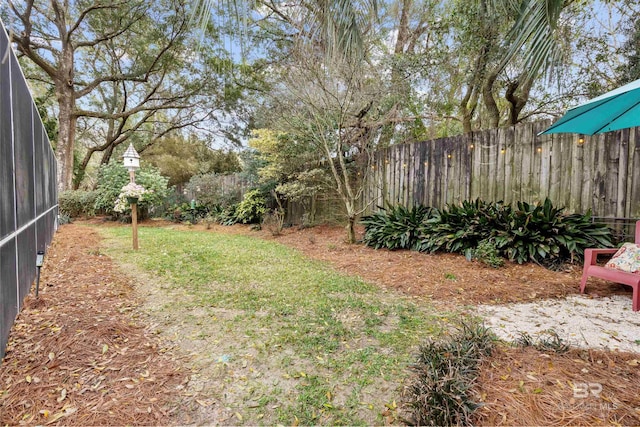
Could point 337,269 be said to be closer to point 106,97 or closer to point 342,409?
point 342,409

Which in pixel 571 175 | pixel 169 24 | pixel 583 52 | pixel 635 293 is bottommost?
pixel 635 293

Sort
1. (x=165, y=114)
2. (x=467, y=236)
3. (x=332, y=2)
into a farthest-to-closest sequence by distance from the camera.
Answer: (x=165, y=114)
(x=467, y=236)
(x=332, y=2)

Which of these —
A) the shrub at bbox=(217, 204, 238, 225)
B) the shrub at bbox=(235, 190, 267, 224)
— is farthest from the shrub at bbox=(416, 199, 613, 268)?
the shrub at bbox=(217, 204, 238, 225)

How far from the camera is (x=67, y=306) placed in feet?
8.48

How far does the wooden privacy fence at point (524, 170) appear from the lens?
12.8 ft

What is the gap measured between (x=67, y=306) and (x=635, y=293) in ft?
16.4

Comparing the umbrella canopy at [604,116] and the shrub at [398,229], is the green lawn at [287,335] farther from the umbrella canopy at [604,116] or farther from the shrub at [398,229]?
the umbrella canopy at [604,116]

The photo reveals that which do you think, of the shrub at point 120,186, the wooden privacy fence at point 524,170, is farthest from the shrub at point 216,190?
the wooden privacy fence at point 524,170

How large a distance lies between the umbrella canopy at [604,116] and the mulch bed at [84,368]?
3838mm

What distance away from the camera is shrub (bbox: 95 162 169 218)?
9789mm

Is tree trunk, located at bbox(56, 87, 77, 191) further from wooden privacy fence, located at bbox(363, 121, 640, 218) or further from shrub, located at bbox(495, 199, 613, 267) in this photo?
shrub, located at bbox(495, 199, 613, 267)

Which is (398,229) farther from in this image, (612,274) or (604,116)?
(604,116)

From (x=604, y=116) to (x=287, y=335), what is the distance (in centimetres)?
369

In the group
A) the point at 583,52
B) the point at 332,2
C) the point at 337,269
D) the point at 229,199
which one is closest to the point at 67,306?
the point at 337,269
